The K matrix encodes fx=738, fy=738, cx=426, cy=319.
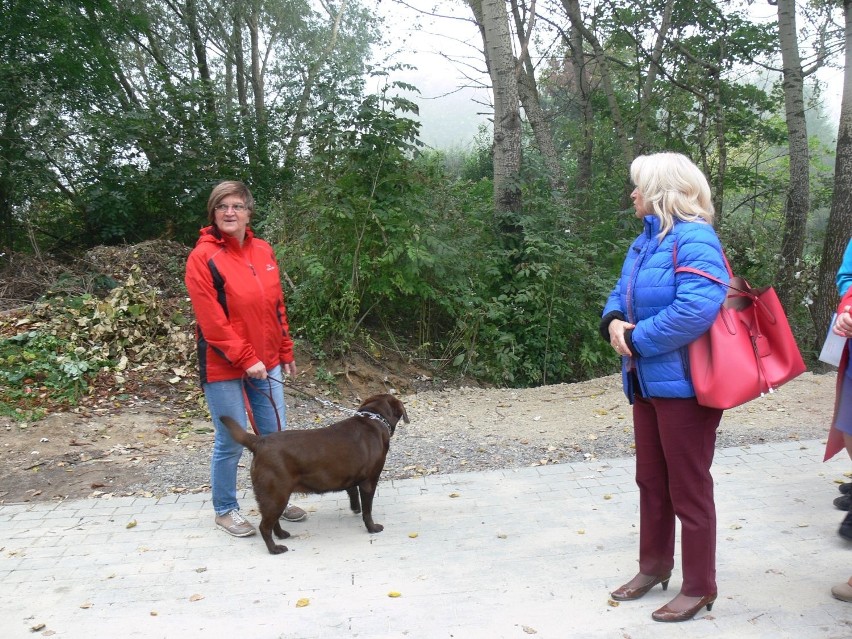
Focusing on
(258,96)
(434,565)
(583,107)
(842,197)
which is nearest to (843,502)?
(434,565)

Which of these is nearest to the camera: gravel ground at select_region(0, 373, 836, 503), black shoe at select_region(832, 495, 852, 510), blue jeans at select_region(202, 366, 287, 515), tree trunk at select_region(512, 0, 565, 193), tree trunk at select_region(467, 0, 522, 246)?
blue jeans at select_region(202, 366, 287, 515)

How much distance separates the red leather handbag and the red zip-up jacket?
2.53m

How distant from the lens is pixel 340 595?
392 cm

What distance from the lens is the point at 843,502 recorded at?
4762mm

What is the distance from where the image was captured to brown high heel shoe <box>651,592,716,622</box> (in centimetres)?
345

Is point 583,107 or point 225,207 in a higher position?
point 583,107

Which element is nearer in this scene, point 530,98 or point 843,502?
point 843,502

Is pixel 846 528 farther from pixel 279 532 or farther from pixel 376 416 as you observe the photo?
pixel 279 532

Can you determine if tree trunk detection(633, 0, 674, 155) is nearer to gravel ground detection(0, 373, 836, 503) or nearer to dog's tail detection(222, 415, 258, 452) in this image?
gravel ground detection(0, 373, 836, 503)

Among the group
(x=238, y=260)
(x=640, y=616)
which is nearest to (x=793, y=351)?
(x=640, y=616)

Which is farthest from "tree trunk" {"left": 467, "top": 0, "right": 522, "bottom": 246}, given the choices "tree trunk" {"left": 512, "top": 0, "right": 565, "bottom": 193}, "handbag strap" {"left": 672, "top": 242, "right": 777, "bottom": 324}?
"handbag strap" {"left": 672, "top": 242, "right": 777, "bottom": 324}

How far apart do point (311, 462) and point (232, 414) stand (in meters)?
0.68

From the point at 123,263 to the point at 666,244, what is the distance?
8.56 m

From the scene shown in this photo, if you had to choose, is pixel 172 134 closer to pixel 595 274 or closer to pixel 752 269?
pixel 595 274
